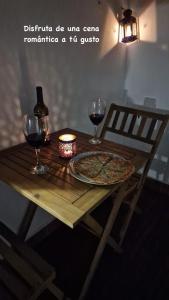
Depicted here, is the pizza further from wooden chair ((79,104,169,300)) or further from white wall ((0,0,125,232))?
white wall ((0,0,125,232))

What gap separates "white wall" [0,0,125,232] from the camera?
3.61ft

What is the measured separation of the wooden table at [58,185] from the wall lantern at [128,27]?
3.03 ft

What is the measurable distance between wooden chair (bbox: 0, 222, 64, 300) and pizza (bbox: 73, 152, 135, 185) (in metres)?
0.42

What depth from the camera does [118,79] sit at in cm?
192

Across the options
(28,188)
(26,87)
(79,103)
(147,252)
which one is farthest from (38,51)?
(147,252)

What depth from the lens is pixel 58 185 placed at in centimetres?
87

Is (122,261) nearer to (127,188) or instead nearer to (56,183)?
(127,188)

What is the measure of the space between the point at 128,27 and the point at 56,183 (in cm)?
139

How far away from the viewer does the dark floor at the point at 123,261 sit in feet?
4.06

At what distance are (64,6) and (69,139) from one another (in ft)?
2.58

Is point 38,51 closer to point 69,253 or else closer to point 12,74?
point 12,74

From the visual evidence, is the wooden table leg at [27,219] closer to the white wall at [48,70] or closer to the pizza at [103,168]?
the white wall at [48,70]

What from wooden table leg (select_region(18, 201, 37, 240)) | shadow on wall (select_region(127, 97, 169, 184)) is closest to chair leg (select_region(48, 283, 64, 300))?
wooden table leg (select_region(18, 201, 37, 240))

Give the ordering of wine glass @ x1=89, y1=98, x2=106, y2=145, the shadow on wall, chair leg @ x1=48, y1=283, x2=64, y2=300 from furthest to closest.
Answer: the shadow on wall
wine glass @ x1=89, y1=98, x2=106, y2=145
chair leg @ x1=48, y1=283, x2=64, y2=300
